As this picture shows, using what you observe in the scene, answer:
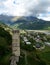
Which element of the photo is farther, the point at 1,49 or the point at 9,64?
the point at 1,49

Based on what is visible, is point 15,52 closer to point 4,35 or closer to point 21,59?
point 21,59

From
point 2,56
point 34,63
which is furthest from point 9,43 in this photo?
point 34,63

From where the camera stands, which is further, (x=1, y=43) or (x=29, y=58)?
(x=1, y=43)

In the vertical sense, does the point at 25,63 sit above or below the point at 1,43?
below

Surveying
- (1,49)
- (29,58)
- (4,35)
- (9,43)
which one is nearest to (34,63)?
(29,58)

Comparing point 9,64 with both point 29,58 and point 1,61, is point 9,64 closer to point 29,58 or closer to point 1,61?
point 1,61

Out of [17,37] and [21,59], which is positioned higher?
[17,37]

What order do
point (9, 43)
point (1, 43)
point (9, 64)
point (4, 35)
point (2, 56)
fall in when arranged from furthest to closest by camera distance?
point (4, 35) → point (9, 43) → point (1, 43) → point (2, 56) → point (9, 64)

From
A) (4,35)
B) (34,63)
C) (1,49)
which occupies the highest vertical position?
(4,35)

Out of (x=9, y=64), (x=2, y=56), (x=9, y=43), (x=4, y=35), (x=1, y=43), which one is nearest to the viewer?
(x=9, y=64)
